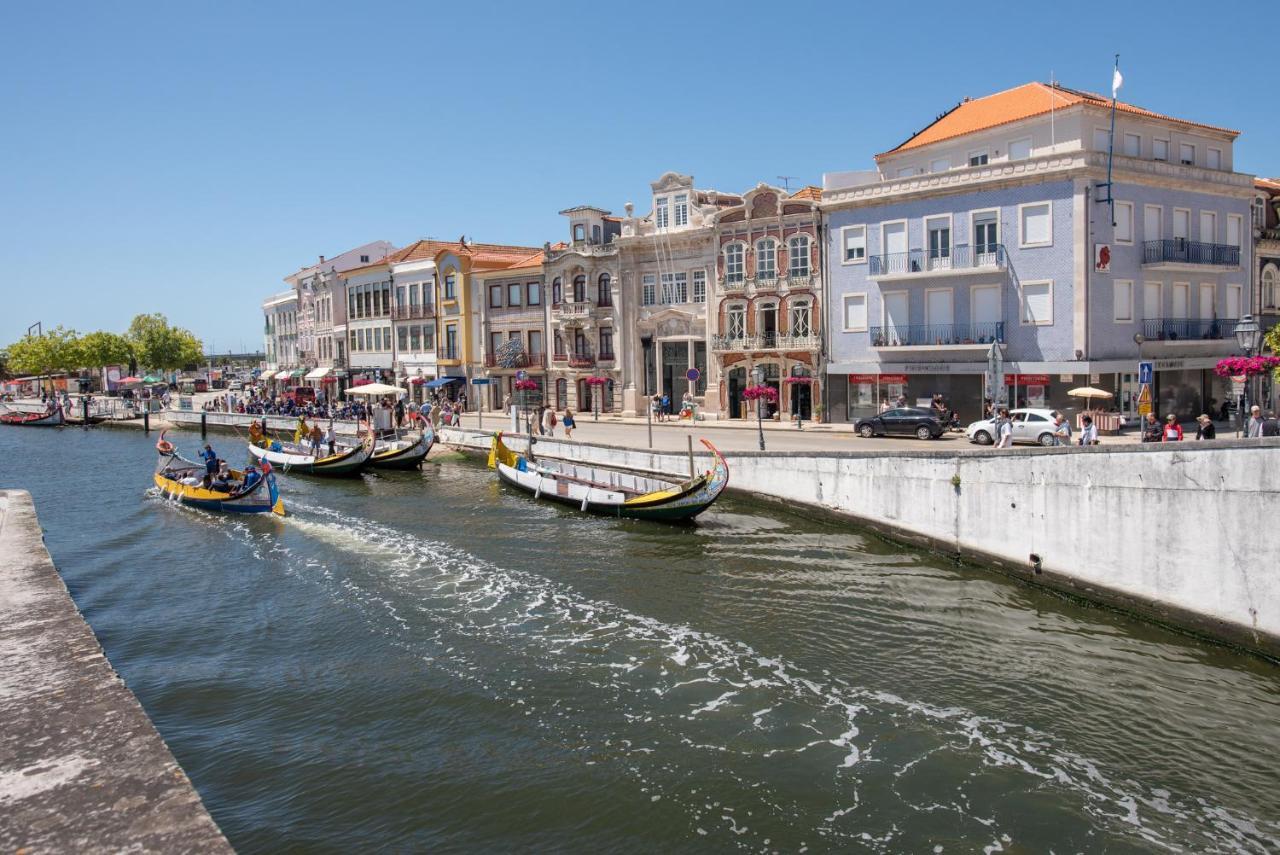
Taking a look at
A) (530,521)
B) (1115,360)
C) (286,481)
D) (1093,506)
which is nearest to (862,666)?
(1093,506)

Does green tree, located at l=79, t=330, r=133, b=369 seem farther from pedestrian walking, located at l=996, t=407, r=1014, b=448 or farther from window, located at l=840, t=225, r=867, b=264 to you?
pedestrian walking, located at l=996, t=407, r=1014, b=448

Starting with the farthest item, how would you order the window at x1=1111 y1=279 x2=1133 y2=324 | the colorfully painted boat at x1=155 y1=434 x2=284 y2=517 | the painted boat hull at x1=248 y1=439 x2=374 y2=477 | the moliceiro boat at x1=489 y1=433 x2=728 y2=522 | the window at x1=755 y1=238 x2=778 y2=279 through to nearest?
1. the window at x1=755 y1=238 x2=778 y2=279
2. the painted boat hull at x1=248 y1=439 x2=374 y2=477
3. the window at x1=1111 y1=279 x2=1133 y2=324
4. the colorfully painted boat at x1=155 y1=434 x2=284 y2=517
5. the moliceiro boat at x1=489 y1=433 x2=728 y2=522

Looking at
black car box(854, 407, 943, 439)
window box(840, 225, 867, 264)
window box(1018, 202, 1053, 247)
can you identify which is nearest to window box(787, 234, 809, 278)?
window box(840, 225, 867, 264)

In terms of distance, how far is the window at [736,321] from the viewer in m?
47.0

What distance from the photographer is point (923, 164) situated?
41406mm

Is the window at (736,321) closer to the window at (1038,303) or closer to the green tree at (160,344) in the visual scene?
the window at (1038,303)

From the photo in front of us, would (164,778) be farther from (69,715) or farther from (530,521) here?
(530,521)

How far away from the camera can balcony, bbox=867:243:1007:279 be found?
37.7m

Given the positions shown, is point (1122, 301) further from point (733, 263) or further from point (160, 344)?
point (160, 344)

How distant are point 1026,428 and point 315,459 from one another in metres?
28.8

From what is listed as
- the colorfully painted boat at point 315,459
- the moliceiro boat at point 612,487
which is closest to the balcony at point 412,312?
the colorfully painted boat at point 315,459

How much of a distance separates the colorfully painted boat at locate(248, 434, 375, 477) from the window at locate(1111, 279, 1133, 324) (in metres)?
30.0

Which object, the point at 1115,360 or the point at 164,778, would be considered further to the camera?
the point at 1115,360

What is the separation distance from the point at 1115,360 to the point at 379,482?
29.2 m
